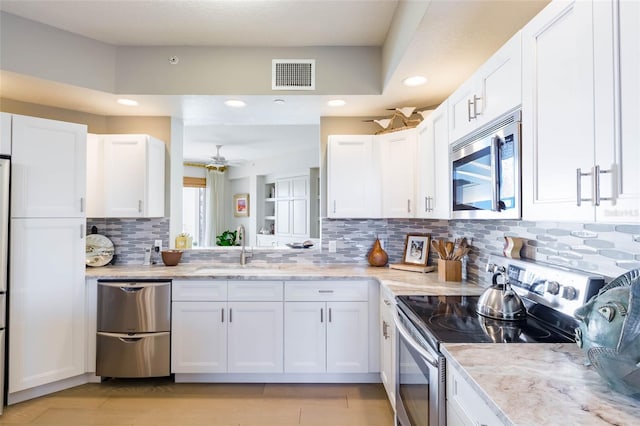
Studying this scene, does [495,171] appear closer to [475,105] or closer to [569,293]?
[475,105]

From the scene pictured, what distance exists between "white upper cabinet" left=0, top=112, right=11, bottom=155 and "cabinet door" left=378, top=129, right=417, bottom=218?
8.60 ft

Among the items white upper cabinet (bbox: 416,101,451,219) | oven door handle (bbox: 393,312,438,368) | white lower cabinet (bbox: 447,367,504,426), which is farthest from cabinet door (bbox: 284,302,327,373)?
white lower cabinet (bbox: 447,367,504,426)

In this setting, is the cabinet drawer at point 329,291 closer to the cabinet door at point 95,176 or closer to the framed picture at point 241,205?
the cabinet door at point 95,176

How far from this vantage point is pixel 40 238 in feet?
7.58

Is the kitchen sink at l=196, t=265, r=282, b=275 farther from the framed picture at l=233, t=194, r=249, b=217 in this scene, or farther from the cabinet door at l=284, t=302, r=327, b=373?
the framed picture at l=233, t=194, r=249, b=217

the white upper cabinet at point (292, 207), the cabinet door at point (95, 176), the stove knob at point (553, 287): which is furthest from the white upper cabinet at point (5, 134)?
the white upper cabinet at point (292, 207)

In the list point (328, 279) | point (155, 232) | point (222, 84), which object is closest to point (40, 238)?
point (155, 232)

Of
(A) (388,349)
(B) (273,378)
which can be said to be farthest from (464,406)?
(B) (273,378)

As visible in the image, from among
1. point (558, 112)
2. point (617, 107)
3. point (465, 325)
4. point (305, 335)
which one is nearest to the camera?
point (617, 107)

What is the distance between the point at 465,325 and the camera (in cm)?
141

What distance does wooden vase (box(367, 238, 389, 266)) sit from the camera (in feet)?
9.60

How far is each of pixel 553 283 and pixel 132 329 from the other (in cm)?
268

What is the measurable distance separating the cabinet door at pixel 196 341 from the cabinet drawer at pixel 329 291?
0.55 meters

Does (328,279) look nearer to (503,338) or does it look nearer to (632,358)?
(503,338)
